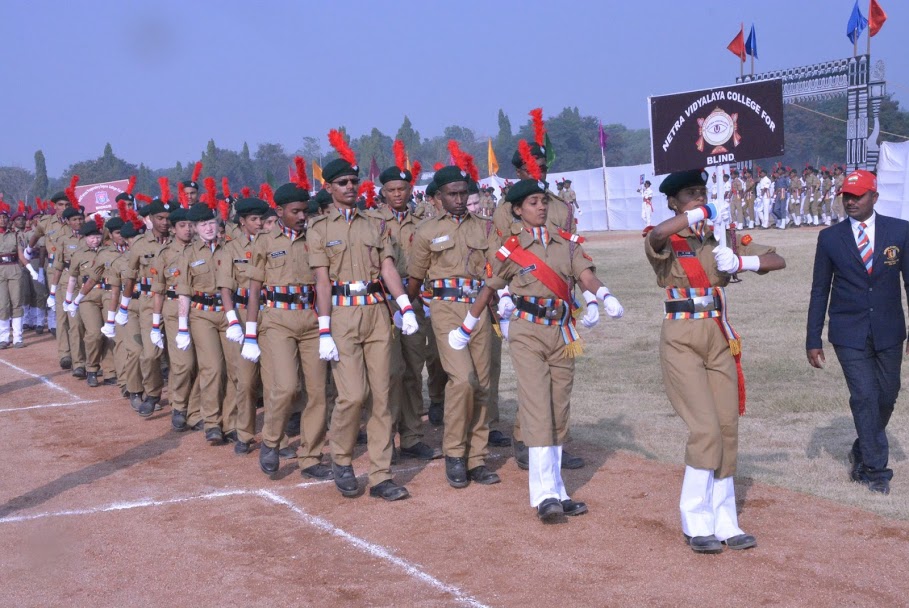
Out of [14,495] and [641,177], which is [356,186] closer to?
[14,495]

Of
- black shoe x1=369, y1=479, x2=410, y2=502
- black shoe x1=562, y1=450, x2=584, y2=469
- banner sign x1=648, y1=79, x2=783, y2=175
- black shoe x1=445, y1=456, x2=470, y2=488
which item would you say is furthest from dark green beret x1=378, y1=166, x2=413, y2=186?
banner sign x1=648, y1=79, x2=783, y2=175

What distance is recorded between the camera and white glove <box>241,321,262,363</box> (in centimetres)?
877

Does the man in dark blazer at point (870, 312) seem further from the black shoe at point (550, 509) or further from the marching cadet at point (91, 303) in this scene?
the marching cadet at point (91, 303)

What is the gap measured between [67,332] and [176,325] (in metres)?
5.58

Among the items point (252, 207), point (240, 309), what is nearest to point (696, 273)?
point (252, 207)

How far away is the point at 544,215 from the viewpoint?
7.31 metres

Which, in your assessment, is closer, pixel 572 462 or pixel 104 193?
pixel 572 462

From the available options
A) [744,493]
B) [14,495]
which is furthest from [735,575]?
[14,495]

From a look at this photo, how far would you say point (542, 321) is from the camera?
721 centimetres

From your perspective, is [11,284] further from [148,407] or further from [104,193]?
[104,193]

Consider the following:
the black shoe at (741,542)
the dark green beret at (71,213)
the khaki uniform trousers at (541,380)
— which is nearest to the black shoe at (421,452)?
the khaki uniform trousers at (541,380)

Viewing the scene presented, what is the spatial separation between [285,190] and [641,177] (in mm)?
36287

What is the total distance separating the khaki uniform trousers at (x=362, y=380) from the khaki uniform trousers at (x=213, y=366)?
8.99 ft

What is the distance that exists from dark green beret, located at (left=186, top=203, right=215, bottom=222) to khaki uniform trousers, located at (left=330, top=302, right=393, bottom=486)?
3.14 meters
